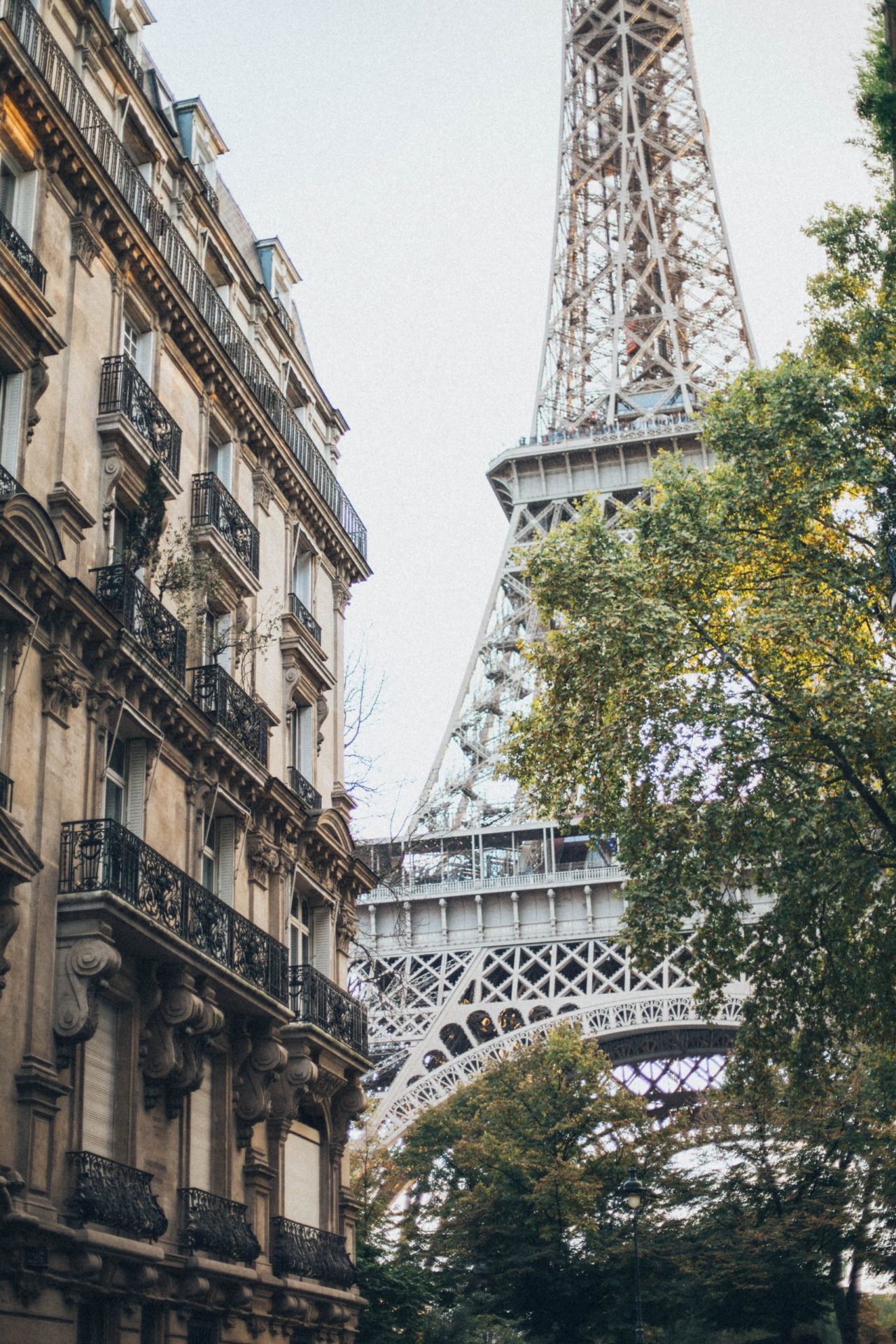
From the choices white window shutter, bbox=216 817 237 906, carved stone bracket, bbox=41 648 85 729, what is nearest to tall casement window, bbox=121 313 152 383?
carved stone bracket, bbox=41 648 85 729

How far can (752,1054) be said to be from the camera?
83.7 feet

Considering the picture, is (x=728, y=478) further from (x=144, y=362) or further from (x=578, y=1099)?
(x=578, y=1099)

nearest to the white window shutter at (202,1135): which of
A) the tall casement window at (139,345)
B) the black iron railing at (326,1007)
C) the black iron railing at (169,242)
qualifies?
the black iron railing at (326,1007)

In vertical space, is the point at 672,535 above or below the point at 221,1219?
above

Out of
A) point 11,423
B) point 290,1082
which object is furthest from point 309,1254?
point 11,423

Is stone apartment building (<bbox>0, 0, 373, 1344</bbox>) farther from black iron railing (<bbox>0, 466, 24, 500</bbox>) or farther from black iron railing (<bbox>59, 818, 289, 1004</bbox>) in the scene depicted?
black iron railing (<bbox>0, 466, 24, 500</bbox>)

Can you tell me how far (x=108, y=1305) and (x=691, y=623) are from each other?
43.9 feet

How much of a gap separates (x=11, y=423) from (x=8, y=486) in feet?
3.51

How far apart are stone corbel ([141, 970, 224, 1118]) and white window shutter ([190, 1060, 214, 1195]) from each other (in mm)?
982

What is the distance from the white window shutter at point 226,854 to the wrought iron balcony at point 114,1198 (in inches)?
212

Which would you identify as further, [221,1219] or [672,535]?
[672,535]

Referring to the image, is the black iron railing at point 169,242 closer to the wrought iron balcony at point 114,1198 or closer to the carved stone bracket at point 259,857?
the carved stone bracket at point 259,857

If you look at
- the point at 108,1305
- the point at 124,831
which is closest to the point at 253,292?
the point at 124,831

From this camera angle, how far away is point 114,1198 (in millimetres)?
17438
